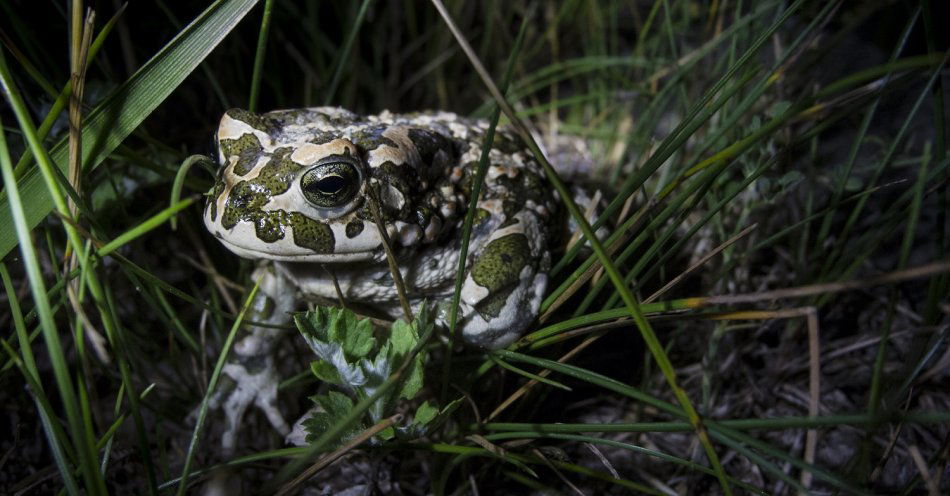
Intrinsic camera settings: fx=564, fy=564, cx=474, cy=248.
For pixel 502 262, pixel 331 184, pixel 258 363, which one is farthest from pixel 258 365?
pixel 502 262

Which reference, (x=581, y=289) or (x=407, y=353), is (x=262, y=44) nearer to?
(x=407, y=353)

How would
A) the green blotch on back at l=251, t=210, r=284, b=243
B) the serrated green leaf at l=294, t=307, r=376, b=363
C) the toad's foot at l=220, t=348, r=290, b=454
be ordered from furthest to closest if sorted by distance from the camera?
the toad's foot at l=220, t=348, r=290, b=454
the green blotch on back at l=251, t=210, r=284, b=243
the serrated green leaf at l=294, t=307, r=376, b=363

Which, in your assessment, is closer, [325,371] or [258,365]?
[325,371]

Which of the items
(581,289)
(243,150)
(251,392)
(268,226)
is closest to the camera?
(268,226)

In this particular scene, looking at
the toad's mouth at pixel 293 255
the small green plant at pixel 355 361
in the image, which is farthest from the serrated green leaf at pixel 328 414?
the toad's mouth at pixel 293 255

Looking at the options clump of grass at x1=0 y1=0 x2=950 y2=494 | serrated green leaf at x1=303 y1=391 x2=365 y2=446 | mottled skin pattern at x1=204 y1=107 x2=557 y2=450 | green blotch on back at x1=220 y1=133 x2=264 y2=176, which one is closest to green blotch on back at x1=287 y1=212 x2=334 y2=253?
mottled skin pattern at x1=204 y1=107 x2=557 y2=450

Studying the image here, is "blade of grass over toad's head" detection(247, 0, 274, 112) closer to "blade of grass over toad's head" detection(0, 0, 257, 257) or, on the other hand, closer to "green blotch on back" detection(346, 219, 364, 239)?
"blade of grass over toad's head" detection(0, 0, 257, 257)

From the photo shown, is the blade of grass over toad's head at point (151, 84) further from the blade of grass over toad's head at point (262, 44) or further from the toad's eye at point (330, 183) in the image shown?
the toad's eye at point (330, 183)

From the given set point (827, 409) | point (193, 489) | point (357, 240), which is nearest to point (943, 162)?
point (827, 409)
